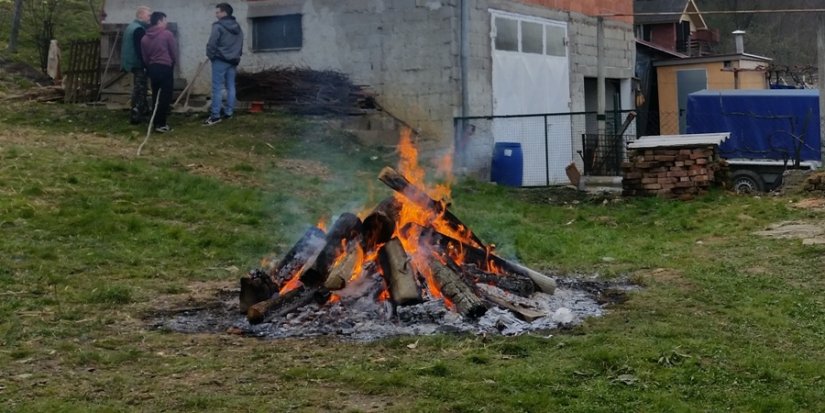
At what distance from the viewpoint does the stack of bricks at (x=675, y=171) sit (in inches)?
643

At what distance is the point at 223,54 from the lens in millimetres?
19078

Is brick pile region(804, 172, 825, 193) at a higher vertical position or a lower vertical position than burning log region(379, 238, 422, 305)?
higher

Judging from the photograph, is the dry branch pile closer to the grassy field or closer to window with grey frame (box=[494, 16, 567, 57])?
the grassy field

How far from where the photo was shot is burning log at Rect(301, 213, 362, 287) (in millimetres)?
7957

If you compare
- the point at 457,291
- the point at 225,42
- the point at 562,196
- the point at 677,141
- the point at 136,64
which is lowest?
the point at 457,291

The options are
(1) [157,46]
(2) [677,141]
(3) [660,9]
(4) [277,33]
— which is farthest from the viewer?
(3) [660,9]

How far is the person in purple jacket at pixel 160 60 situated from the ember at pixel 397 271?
10.1 metres

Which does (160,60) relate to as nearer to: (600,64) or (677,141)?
(677,141)

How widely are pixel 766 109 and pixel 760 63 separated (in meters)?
14.4

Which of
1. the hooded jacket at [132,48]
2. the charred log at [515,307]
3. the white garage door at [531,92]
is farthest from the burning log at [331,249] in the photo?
the hooded jacket at [132,48]

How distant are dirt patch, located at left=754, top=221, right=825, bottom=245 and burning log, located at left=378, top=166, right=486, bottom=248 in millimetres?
4777

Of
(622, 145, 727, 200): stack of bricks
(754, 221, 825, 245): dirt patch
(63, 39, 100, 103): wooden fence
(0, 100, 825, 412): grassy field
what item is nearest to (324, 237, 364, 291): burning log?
(0, 100, 825, 412): grassy field

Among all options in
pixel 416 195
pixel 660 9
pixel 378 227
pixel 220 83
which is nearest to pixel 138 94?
pixel 220 83

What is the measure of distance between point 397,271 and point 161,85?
37.9 feet
